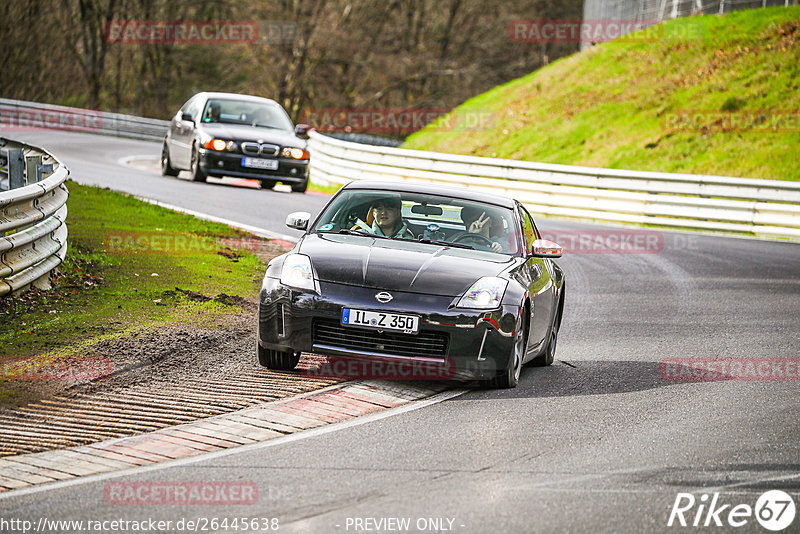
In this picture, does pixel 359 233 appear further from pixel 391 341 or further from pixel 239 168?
pixel 239 168

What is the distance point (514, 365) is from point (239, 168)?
14876 millimetres

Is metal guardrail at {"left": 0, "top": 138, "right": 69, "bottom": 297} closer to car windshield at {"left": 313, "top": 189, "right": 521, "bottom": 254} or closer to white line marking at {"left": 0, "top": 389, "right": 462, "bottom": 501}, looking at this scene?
car windshield at {"left": 313, "top": 189, "right": 521, "bottom": 254}

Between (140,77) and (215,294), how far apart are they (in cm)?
4782

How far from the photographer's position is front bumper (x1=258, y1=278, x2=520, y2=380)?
7.82 m

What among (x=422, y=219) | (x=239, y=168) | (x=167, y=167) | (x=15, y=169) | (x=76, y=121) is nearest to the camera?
(x=422, y=219)

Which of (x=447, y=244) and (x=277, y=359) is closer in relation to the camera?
(x=277, y=359)

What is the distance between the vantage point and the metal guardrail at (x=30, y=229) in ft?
30.4

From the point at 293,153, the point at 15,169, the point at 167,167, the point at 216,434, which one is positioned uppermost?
the point at 15,169

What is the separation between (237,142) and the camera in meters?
22.2

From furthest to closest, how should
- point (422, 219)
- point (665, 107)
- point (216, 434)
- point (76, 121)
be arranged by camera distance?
point (76, 121) < point (665, 107) < point (422, 219) < point (216, 434)

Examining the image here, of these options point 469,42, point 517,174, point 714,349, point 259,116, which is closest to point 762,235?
point 517,174

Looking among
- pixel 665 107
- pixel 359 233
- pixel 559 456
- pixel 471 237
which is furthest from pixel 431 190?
pixel 665 107

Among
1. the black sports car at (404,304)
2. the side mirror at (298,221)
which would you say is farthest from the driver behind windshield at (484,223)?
the side mirror at (298,221)

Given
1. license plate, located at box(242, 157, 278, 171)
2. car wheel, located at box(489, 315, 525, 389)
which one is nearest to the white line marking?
car wheel, located at box(489, 315, 525, 389)
